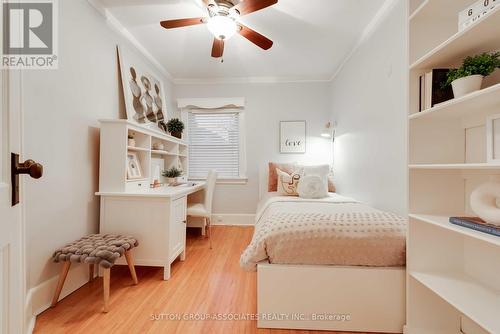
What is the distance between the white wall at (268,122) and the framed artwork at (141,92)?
963 mm

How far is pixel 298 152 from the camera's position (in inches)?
147

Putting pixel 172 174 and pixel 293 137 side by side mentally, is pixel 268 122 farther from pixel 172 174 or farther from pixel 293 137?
pixel 172 174

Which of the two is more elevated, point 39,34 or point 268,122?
point 39,34

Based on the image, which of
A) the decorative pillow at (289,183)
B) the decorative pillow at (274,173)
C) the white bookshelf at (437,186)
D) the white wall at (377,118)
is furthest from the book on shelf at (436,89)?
the decorative pillow at (274,173)

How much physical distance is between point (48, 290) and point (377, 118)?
3.02m

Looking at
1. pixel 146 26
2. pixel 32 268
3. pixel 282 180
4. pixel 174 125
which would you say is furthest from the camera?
pixel 174 125

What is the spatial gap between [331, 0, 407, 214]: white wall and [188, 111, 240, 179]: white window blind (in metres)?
1.68

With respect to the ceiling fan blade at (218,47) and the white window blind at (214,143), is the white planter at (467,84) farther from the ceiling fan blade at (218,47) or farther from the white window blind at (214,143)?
the white window blind at (214,143)

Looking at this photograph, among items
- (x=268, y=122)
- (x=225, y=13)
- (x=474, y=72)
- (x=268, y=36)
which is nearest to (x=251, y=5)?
(x=225, y=13)

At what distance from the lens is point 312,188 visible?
2.71m

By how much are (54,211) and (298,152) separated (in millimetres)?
3085

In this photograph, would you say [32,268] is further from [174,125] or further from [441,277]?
[441,277]

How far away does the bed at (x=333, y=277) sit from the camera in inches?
54.1

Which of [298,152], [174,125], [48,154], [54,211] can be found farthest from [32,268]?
[298,152]
